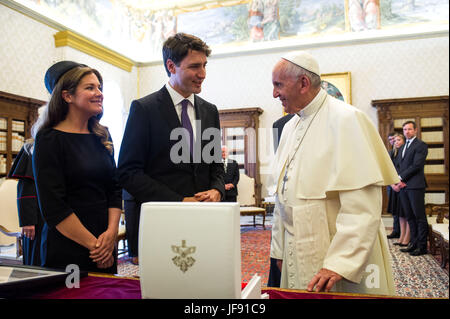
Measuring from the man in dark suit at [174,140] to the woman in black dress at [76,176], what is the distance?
0.75 ft

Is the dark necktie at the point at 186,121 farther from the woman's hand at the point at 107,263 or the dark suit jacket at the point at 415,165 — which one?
the dark suit jacket at the point at 415,165

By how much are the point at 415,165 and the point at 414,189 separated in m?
0.45

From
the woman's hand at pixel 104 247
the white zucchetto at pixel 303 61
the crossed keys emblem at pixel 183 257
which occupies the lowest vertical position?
the woman's hand at pixel 104 247

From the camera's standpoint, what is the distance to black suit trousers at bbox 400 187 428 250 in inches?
255

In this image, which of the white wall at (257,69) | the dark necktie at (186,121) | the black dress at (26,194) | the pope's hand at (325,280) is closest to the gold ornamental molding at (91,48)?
the white wall at (257,69)

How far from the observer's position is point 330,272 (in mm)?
1562

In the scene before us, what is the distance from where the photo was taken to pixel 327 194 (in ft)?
6.22

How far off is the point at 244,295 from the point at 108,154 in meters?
1.46

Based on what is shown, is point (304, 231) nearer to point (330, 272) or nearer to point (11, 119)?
point (330, 272)

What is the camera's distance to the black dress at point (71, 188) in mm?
1830

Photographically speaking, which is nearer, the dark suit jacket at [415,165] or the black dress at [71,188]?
the black dress at [71,188]

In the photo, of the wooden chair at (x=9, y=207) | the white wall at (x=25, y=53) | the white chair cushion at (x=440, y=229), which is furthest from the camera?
the white wall at (x=25, y=53)

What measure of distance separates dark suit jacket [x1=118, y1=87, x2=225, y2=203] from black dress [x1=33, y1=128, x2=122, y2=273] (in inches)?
8.2

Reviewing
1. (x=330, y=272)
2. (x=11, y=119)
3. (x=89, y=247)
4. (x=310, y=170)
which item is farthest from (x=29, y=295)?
(x=11, y=119)
